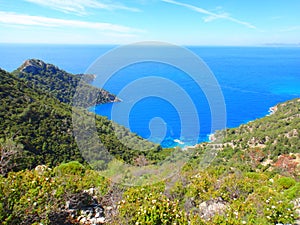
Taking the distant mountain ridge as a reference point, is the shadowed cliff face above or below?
above

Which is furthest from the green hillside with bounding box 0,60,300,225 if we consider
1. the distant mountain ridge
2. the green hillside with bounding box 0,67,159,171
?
the distant mountain ridge

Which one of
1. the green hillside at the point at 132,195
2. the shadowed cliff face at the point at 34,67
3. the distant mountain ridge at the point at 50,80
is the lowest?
the distant mountain ridge at the point at 50,80

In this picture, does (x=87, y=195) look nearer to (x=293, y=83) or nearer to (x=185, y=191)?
(x=185, y=191)

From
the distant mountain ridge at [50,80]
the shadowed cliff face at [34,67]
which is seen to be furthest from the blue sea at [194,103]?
the shadowed cliff face at [34,67]

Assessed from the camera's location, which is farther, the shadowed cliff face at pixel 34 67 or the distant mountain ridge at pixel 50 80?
the shadowed cliff face at pixel 34 67

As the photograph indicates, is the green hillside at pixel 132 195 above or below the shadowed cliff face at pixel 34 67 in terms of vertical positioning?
above

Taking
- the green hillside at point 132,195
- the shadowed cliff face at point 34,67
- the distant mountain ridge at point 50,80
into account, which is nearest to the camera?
the green hillside at point 132,195

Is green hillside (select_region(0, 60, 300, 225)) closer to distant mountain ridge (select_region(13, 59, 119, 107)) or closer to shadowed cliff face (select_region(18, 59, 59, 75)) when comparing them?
distant mountain ridge (select_region(13, 59, 119, 107))

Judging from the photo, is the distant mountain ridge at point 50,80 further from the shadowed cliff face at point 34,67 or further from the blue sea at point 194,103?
the blue sea at point 194,103

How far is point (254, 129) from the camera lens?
32.7 m

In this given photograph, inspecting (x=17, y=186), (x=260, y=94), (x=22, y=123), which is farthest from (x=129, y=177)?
(x=260, y=94)

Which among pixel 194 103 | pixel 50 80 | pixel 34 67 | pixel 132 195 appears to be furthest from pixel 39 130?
pixel 34 67

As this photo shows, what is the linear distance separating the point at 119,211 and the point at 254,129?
31525mm

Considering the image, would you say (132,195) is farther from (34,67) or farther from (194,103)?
(34,67)
